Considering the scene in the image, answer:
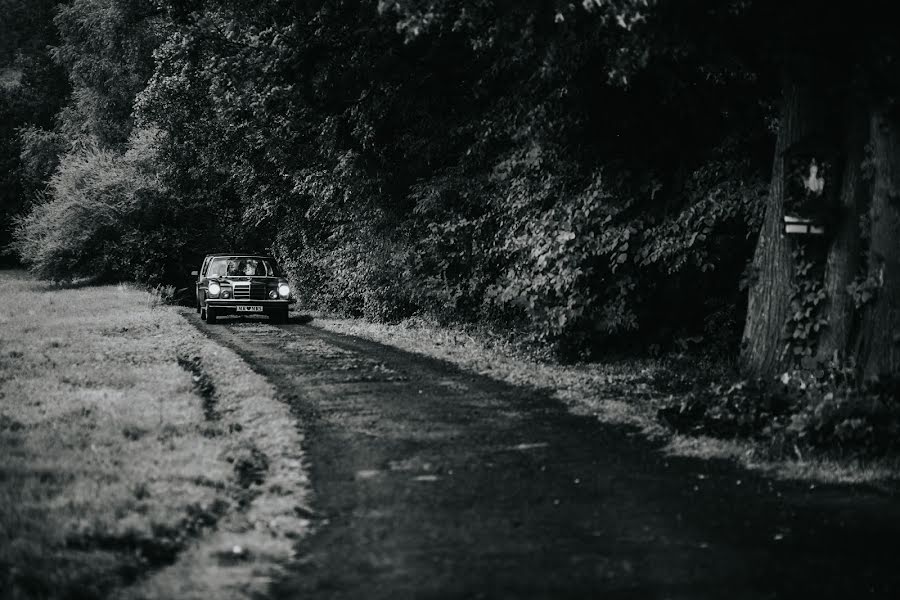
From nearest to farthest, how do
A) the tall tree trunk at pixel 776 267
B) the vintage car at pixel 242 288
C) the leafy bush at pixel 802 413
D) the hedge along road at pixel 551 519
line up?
the hedge along road at pixel 551 519 → the leafy bush at pixel 802 413 → the tall tree trunk at pixel 776 267 → the vintage car at pixel 242 288

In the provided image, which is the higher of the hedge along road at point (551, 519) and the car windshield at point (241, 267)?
the car windshield at point (241, 267)

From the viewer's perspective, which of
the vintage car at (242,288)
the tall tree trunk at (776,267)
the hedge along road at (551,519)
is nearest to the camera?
the hedge along road at (551,519)

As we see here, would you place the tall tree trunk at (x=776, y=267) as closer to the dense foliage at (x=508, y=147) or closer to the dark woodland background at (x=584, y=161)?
the dark woodland background at (x=584, y=161)

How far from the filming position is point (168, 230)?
34.6 m

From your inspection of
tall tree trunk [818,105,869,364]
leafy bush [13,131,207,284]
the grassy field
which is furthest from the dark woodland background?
leafy bush [13,131,207,284]

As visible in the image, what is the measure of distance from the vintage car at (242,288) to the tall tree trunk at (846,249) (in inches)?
621

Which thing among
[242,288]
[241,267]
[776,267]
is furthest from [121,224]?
[776,267]

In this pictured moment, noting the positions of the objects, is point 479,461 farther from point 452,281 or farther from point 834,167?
point 452,281

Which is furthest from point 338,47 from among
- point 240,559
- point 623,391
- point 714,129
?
point 240,559

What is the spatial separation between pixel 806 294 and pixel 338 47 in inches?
438

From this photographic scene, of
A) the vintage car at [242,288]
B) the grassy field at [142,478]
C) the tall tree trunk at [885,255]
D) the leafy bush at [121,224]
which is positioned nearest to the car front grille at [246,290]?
the vintage car at [242,288]

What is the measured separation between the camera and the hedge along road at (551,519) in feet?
16.2

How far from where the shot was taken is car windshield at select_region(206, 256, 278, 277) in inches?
912

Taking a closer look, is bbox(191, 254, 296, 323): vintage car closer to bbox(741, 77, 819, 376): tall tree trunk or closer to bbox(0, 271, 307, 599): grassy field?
bbox(0, 271, 307, 599): grassy field
